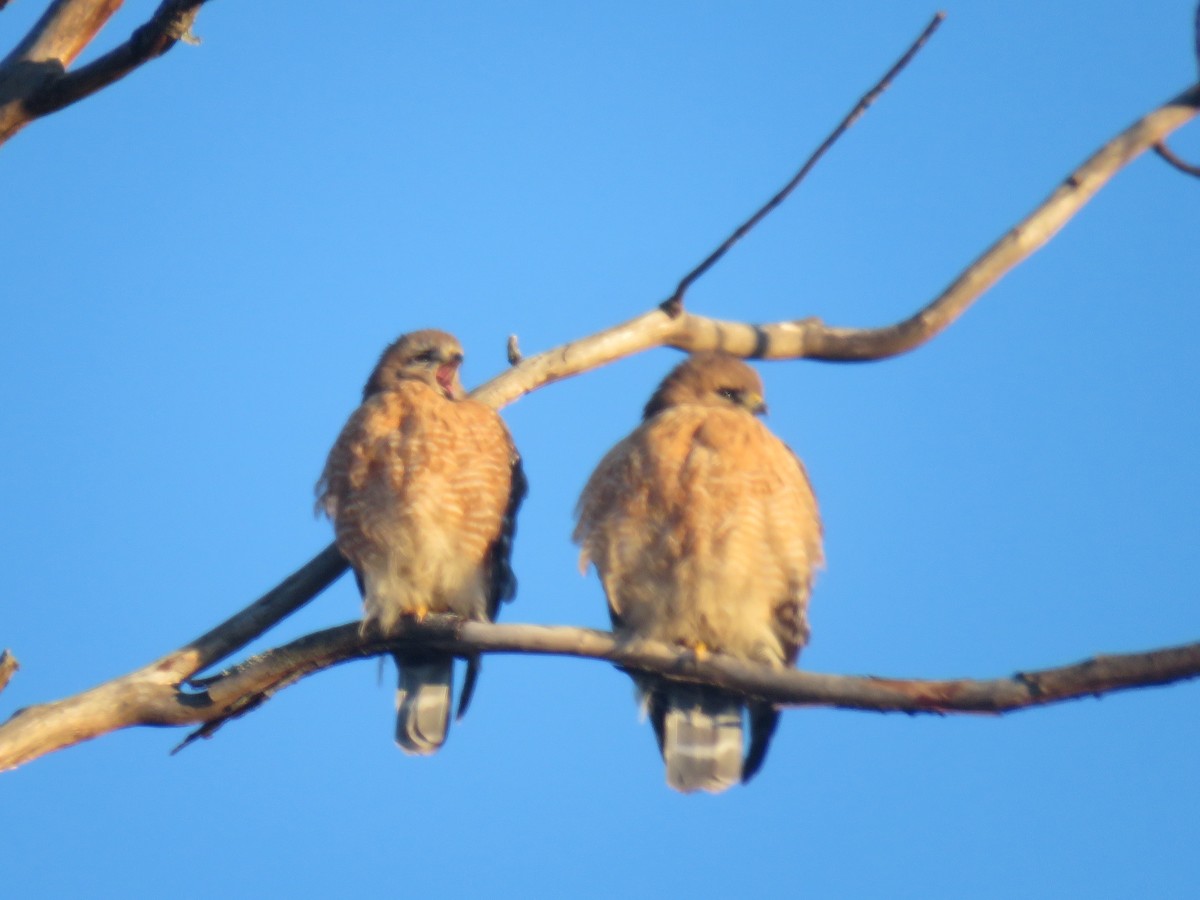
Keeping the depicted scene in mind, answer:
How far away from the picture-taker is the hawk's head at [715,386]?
608 centimetres

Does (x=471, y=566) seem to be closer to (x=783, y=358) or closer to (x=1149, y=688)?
(x=783, y=358)

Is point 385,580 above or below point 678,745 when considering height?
above

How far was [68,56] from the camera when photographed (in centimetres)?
515

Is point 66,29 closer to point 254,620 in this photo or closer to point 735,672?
point 254,620

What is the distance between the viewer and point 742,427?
5.71m

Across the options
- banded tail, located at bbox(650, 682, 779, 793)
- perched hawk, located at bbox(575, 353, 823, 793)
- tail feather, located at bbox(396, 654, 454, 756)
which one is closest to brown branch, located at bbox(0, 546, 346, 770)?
tail feather, located at bbox(396, 654, 454, 756)

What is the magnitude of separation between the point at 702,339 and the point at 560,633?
2375 mm

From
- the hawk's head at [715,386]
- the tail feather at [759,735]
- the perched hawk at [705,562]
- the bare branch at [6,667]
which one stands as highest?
the hawk's head at [715,386]

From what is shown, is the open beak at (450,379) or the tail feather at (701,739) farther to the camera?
the open beak at (450,379)

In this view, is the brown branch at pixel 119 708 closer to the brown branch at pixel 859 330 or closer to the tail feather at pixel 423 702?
the tail feather at pixel 423 702

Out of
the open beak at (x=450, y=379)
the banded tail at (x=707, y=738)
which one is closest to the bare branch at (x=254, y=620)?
the open beak at (x=450, y=379)

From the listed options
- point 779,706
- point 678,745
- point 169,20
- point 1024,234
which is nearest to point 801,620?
point 678,745

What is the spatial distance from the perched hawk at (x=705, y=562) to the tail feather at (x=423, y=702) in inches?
31.0

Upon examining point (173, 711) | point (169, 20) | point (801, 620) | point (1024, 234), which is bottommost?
point (173, 711)
